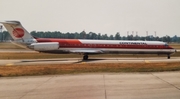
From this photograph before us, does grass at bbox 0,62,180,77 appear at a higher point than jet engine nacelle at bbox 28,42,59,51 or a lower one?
lower

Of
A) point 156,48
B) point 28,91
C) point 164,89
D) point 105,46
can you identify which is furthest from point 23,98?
point 156,48

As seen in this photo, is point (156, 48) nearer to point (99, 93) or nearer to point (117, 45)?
point (117, 45)

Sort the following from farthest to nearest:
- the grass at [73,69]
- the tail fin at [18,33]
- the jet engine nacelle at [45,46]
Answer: the tail fin at [18,33], the jet engine nacelle at [45,46], the grass at [73,69]

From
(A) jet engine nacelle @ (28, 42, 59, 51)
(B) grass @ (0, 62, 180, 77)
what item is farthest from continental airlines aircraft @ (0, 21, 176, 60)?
(B) grass @ (0, 62, 180, 77)

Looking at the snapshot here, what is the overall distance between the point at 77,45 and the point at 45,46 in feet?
16.6

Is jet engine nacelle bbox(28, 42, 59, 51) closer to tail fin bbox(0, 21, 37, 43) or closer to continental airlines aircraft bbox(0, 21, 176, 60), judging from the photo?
continental airlines aircraft bbox(0, 21, 176, 60)

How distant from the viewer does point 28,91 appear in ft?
30.3

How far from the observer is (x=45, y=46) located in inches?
1155

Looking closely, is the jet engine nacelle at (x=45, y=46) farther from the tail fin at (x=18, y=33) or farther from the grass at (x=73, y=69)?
the grass at (x=73, y=69)

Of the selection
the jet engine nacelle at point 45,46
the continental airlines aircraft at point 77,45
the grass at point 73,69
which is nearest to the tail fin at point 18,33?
the continental airlines aircraft at point 77,45

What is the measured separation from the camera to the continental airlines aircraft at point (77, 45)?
29.4 metres

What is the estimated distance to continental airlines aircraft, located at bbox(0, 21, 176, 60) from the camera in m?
29.4

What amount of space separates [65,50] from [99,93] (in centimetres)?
2258

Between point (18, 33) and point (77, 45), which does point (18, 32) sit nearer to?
point (18, 33)
